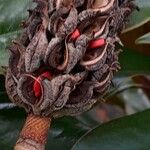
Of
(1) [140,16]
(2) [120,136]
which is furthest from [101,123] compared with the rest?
(1) [140,16]

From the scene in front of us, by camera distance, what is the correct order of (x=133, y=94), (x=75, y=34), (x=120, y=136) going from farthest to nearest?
(x=133, y=94)
(x=120, y=136)
(x=75, y=34)

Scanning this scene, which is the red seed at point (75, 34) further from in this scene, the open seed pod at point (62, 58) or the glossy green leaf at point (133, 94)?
the glossy green leaf at point (133, 94)

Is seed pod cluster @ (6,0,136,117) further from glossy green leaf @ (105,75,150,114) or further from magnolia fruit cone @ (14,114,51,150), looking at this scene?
glossy green leaf @ (105,75,150,114)

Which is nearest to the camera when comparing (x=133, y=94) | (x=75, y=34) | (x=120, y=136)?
(x=75, y=34)

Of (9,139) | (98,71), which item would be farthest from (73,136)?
(98,71)

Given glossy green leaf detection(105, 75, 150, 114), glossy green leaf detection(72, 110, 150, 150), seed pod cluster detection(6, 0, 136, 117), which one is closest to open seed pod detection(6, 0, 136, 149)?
seed pod cluster detection(6, 0, 136, 117)

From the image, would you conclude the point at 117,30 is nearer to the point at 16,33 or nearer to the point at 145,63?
the point at 16,33

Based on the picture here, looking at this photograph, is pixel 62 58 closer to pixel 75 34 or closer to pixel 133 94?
pixel 75 34
